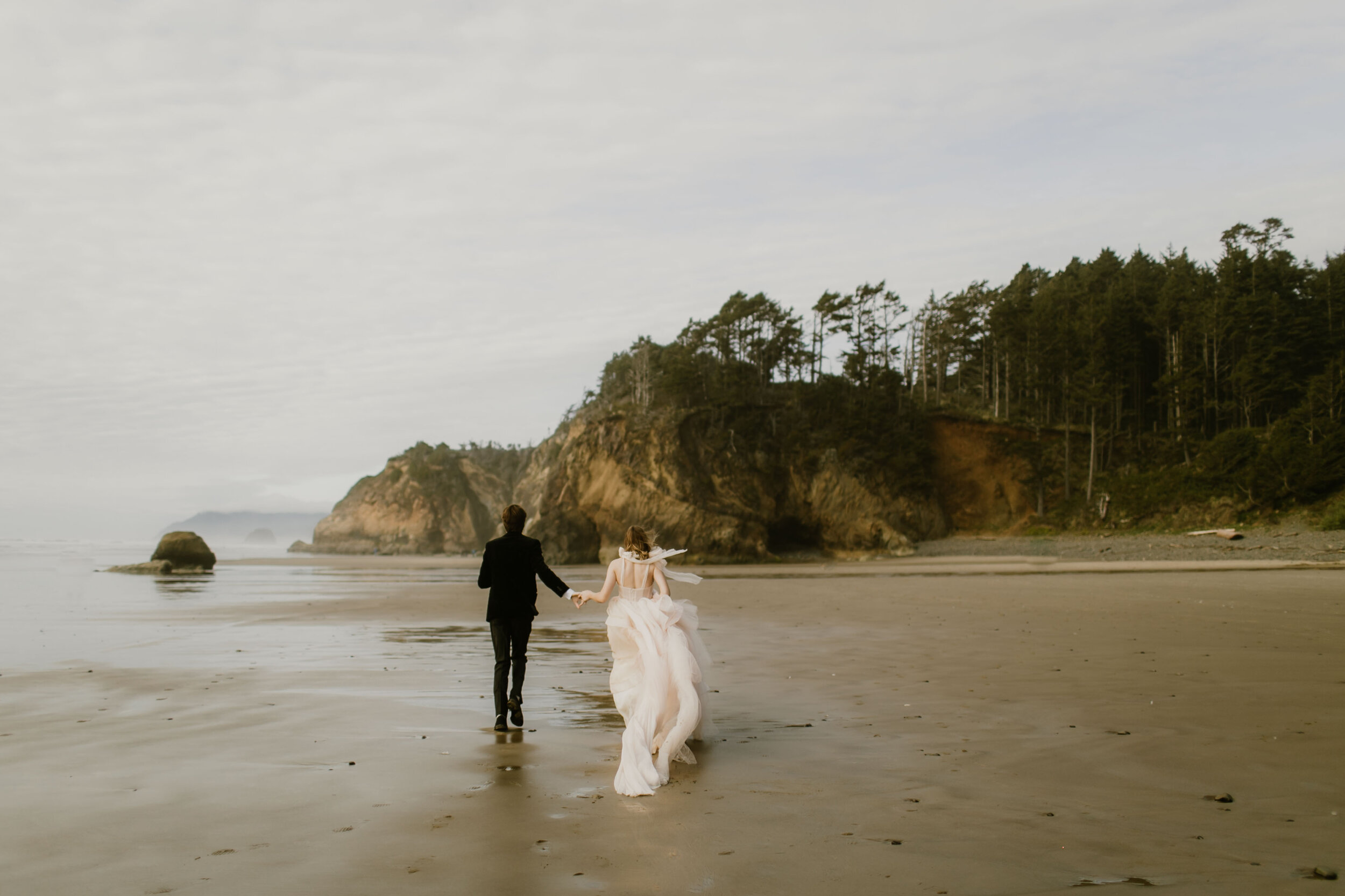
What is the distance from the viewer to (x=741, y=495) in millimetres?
55562

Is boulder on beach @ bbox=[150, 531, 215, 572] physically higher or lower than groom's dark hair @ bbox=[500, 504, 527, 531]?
lower

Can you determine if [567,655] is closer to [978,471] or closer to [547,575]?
[547,575]

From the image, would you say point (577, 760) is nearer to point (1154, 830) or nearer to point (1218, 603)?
point (1154, 830)

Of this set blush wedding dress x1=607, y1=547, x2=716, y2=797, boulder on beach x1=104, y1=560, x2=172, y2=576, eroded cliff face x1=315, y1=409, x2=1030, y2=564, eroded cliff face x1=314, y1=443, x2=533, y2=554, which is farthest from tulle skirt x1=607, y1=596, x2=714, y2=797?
eroded cliff face x1=314, y1=443, x2=533, y2=554

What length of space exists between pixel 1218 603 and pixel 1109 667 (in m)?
8.42

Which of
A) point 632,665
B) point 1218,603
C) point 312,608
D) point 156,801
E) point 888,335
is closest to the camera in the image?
point 156,801

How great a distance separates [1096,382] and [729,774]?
52.1 m

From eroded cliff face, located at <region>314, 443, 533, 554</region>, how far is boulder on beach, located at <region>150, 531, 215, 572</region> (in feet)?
161

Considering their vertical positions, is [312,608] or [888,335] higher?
[888,335]

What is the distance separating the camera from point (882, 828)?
4633mm

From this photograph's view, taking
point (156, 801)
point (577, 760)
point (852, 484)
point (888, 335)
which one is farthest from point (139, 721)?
point (888, 335)

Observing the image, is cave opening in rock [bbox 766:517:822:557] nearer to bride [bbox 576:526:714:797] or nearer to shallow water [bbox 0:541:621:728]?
shallow water [bbox 0:541:621:728]

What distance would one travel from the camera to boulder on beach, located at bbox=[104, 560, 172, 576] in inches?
1452

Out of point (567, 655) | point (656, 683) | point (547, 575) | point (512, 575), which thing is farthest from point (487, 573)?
point (567, 655)
